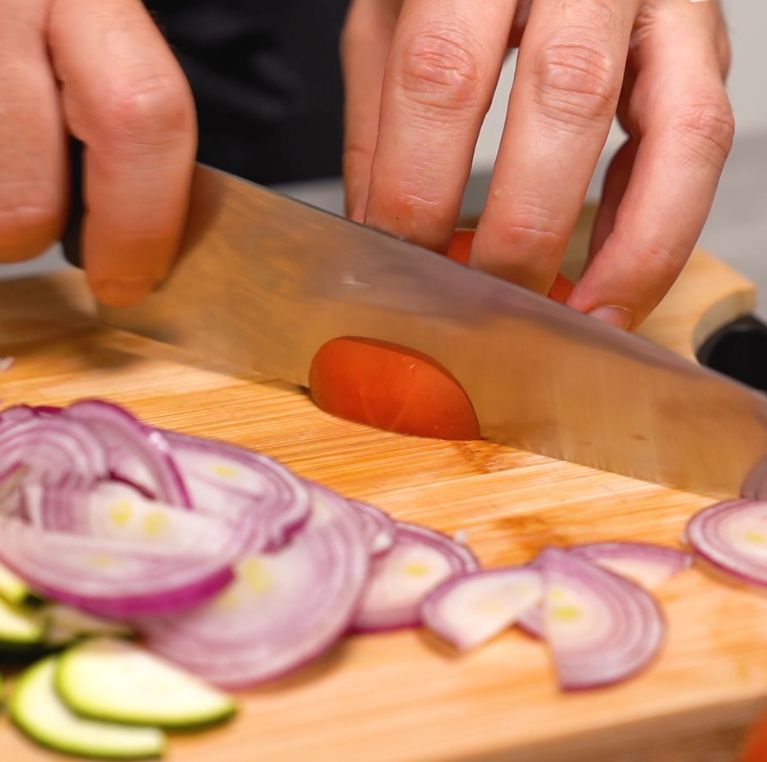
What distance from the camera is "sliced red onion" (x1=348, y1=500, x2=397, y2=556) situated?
109cm

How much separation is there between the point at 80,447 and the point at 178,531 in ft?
0.54

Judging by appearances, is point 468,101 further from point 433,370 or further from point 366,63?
point 366,63

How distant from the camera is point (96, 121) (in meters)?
1.32

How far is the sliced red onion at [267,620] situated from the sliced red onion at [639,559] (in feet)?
0.77

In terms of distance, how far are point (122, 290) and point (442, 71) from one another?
18.7 inches

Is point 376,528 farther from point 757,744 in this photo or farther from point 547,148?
point 547,148

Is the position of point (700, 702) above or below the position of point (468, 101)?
below

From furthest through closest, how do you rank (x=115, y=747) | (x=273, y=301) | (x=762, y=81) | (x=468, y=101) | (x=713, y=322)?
1. (x=762, y=81)
2. (x=713, y=322)
3. (x=273, y=301)
4. (x=468, y=101)
5. (x=115, y=747)

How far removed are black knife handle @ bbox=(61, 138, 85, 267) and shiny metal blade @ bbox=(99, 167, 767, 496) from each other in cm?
12

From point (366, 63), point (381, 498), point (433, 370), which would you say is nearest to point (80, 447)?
point (381, 498)

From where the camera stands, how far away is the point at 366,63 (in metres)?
1.78

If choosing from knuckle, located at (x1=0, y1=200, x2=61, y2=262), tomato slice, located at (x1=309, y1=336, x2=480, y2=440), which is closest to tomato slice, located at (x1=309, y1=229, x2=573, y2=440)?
tomato slice, located at (x1=309, y1=336, x2=480, y2=440)

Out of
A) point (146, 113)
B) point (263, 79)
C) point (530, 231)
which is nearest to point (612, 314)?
point (530, 231)

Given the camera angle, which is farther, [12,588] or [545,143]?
[545,143]
